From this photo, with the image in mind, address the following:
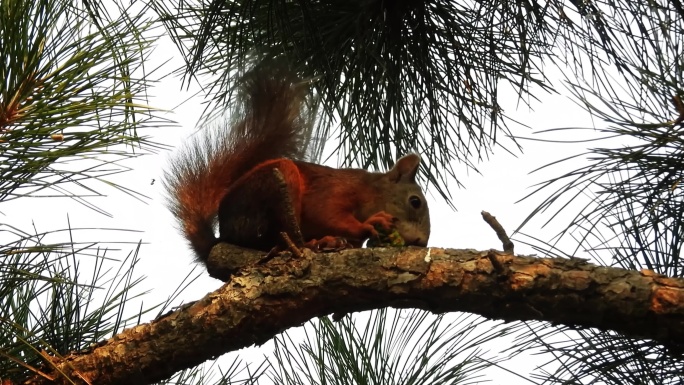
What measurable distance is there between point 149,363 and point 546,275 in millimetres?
556

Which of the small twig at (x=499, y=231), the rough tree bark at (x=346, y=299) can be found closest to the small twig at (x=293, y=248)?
the rough tree bark at (x=346, y=299)

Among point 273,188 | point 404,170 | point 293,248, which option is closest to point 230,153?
point 273,188

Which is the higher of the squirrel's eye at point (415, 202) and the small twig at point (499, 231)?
the squirrel's eye at point (415, 202)

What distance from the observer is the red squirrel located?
173cm

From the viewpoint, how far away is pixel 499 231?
1.20 metres

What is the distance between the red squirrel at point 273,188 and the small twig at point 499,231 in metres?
0.47

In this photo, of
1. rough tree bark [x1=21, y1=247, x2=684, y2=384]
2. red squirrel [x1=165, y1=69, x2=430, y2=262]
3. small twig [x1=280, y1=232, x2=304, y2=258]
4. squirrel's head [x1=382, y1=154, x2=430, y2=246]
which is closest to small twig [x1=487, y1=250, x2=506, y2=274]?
rough tree bark [x1=21, y1=247, x2=684, y2=384]

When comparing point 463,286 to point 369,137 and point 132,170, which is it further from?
point 369,137

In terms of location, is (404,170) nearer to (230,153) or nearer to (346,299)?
(230,153)

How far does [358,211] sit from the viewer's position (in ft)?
6.14

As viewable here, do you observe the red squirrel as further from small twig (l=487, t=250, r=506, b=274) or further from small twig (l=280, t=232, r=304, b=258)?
small twig (l=487, t=250, r=506, b=274)

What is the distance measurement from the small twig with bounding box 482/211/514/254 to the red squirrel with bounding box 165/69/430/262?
0.47 metres

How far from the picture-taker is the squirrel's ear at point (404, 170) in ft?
6.15

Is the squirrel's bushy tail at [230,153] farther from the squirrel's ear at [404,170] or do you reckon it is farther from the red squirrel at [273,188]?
the squirrel's ear at [404,170]
